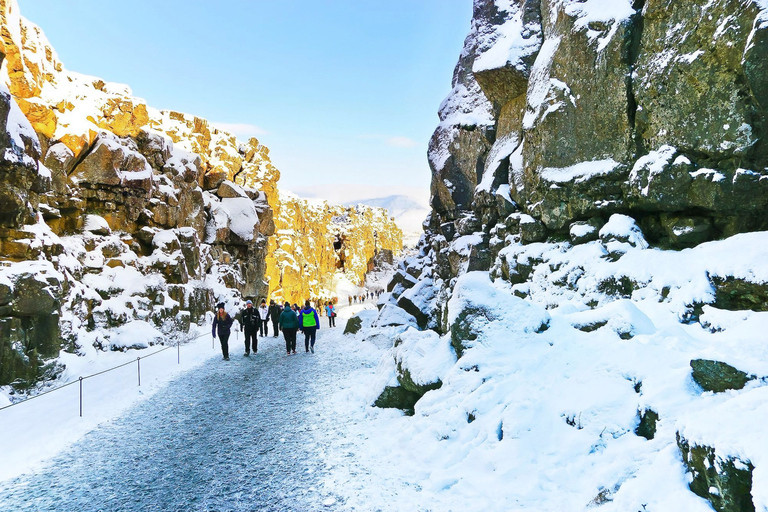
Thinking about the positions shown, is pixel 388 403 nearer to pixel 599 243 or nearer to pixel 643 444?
pixel 643 444

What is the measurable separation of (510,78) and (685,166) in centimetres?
1126

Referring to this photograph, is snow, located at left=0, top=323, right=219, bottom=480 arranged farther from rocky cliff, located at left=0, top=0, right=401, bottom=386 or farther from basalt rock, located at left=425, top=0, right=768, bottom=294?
basalt rock, located at left=425, top=0, right=768, bottom=294

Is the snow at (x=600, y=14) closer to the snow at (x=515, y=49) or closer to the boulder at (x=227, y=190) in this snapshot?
the snow at (x=515, y=49)

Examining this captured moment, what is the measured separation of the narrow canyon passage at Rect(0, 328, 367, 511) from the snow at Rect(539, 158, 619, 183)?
931 centimetres

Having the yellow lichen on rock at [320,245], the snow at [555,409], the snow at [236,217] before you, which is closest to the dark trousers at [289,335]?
the snow at [555,409]

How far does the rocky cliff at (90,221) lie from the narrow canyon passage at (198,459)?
490 cm

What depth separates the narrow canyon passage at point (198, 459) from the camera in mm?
4785

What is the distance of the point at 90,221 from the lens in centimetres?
1803

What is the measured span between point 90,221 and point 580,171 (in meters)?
20.4

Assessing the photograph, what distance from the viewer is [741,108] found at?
304 inches

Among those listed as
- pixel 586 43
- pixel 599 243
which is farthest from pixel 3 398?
pixel 586 43

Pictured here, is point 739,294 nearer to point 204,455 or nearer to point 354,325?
point 204,455

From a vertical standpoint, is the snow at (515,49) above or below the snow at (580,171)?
above

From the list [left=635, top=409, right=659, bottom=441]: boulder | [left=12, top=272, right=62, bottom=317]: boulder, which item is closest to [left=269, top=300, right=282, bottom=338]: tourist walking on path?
[left=12, top=272, right=62, bottom=317]: boulder
